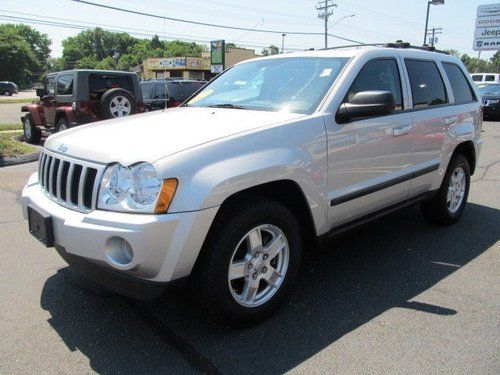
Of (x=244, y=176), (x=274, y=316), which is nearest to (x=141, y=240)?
(x=244, y=176)

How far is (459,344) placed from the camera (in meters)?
2.90

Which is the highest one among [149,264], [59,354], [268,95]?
[268,95]

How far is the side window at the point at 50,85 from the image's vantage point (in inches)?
456

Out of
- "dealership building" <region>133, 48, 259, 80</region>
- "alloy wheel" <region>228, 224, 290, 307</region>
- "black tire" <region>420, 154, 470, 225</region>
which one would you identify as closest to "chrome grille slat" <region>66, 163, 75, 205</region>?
"alloy wheel" <region>228, 224, 290, 307</region>

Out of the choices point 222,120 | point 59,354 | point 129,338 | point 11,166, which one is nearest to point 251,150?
point 222,120

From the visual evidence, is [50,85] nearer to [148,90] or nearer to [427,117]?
[148,90]

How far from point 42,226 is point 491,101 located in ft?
65.8

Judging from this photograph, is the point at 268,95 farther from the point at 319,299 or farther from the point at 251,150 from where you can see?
the point at 319,299

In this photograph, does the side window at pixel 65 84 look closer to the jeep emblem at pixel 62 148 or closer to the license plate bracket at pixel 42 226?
the jeep emblem at pixel 62 148

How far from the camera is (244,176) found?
2785mm

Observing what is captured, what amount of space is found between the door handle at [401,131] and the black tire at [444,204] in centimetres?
112

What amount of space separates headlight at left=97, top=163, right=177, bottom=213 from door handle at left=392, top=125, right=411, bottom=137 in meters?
2.13

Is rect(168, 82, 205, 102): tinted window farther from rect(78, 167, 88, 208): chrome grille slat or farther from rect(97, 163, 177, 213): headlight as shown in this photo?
rect(97, 163, 177, 213): headlight

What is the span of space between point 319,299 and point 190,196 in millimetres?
1463
